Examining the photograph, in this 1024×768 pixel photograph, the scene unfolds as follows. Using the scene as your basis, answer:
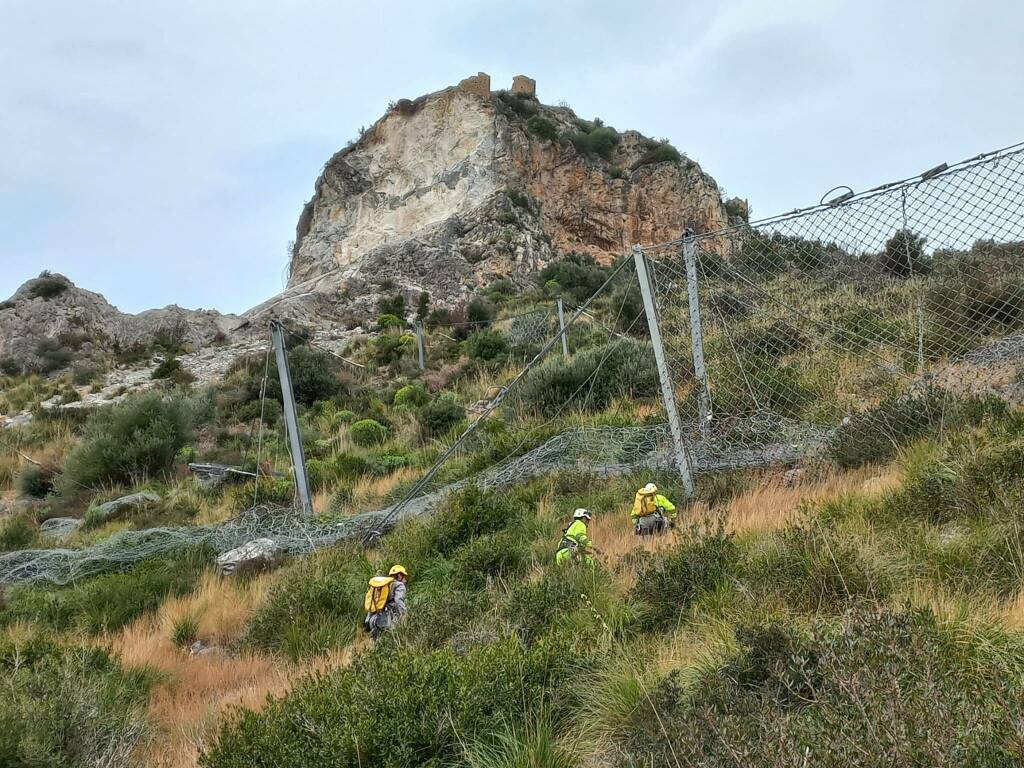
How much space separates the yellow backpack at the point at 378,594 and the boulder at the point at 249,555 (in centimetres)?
288

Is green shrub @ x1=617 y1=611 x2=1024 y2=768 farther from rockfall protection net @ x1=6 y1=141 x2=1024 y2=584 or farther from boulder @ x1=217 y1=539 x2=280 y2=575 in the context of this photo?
boulder @ x1=217 y1=539 x2=280 y2=575

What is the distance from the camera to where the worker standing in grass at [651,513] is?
5203 millimetres

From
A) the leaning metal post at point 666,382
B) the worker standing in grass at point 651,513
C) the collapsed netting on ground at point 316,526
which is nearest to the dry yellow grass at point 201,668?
the collapsed netting on ground at point 316,526

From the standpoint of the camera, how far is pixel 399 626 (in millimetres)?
4254

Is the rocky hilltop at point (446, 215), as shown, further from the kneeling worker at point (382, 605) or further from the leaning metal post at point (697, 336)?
the kneeling worker at point (382, 605)

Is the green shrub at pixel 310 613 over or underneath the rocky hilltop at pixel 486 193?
underneath

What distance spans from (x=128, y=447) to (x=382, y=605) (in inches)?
372

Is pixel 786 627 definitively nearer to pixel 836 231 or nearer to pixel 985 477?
pixel 985 477

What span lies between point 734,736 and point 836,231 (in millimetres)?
4193

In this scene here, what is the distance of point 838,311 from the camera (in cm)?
583

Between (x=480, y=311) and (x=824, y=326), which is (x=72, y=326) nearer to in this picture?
(x=480, y=311)

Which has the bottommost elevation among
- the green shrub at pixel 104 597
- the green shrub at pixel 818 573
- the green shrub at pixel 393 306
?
the green shrub at pixel 104 597

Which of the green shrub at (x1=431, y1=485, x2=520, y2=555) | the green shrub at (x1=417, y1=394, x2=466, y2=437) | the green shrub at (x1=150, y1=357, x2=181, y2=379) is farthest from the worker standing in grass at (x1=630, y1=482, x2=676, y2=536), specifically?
the green shrub at (x1=150, y1=357, x2=181, y2=379)

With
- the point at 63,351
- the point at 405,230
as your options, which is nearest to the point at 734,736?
the point at 63,351
